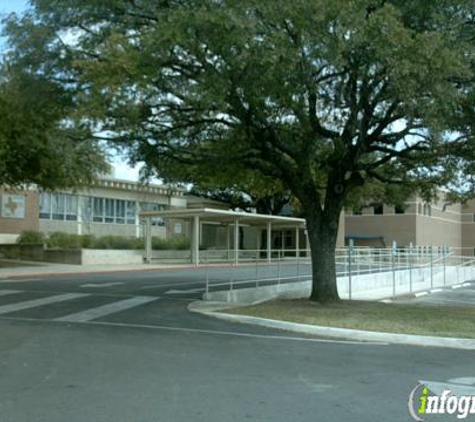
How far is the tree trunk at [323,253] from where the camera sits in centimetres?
1712

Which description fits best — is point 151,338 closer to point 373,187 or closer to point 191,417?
point 191,417

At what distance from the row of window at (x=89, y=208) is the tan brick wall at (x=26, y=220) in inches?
36.9

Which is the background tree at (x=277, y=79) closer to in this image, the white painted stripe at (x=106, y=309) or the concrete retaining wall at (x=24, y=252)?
the white painted stripe at (x=106, y=309)

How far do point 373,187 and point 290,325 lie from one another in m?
9.51

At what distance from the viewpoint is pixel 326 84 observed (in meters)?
14.3

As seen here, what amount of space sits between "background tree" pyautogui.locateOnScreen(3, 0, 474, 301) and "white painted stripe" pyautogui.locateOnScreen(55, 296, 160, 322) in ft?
11.9

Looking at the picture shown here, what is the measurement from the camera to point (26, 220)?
44.9 meters

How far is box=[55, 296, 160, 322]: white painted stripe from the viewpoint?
13.7 metres

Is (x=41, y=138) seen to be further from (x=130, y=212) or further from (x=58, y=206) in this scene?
(x=130, y=212)

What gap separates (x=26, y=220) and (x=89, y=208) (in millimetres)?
6004

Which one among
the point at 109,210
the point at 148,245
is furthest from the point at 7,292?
the point at 109,210

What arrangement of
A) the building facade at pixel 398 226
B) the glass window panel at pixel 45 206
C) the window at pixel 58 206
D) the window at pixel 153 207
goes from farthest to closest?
the building facade at pixel 398 226, the window at pixel 153 207, the window at pixel 58 206, the glass window panel at pixel 45 206

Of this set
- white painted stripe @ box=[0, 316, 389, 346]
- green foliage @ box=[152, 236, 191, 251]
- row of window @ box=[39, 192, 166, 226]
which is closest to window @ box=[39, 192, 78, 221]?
row of window @ box=[39, 192, 166, 226]

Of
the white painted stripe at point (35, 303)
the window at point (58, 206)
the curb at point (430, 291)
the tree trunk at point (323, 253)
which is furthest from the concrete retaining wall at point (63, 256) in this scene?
the tree trunk at point (323, 253)
